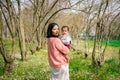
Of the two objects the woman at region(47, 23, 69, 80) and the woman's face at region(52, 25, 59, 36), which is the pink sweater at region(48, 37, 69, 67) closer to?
the woman at region(47, 23, 69, 80)

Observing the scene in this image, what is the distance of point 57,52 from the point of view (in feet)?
24.6

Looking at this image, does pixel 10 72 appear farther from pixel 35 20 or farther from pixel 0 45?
Result: pixel 35 20

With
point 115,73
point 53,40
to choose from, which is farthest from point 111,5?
point 53,40

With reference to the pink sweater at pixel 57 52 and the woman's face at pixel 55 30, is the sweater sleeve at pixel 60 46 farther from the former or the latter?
the woman's face at pixel 55 30

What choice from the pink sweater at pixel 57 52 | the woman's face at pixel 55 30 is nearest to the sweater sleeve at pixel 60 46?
the pink sweater at pixel 57 52

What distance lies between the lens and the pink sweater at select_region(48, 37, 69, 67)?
292 inches

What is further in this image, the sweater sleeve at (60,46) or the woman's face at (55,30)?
the sweater sleeve at (60,46)

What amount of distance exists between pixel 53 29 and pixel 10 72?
193 inches

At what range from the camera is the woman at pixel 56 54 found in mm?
7344

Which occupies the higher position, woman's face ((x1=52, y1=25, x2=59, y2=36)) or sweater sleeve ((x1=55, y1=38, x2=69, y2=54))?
woman's face ((x1=52, y1=25, x2=59, y2=36))

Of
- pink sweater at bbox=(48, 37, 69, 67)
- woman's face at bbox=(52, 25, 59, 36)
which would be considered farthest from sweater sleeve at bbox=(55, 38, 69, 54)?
woman's face at bbox=(52, 25, 59, 36)

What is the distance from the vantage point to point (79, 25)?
51875 mm

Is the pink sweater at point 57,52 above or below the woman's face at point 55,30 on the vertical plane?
below

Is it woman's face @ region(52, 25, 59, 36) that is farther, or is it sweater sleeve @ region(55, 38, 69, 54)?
sweater sleeve @ region(55, 38, 69, 54)
